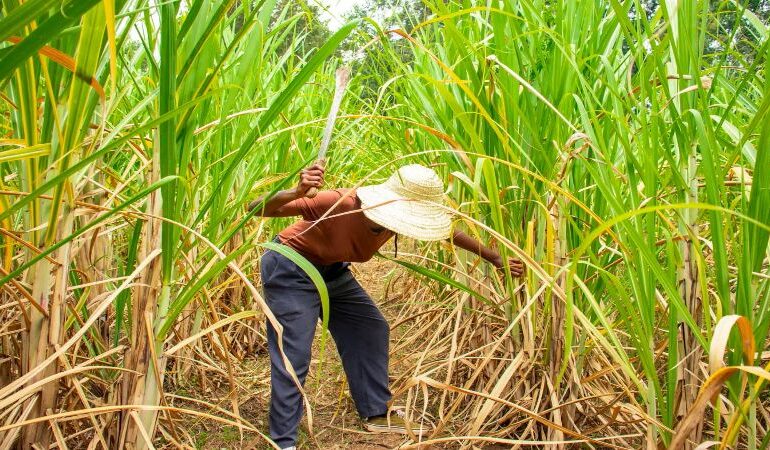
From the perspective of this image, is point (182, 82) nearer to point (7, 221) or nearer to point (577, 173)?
point (7, 221)

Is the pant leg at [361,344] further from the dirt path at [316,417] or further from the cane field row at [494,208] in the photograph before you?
the cane field row at [494,208]

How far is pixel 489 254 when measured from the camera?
1.52 meters

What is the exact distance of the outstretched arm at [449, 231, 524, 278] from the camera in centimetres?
144

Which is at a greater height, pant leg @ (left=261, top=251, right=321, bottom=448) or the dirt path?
pant leg @ (left=261, top=251, right=321, bottom=448)

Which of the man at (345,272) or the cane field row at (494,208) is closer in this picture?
the cane field row at (494,208)

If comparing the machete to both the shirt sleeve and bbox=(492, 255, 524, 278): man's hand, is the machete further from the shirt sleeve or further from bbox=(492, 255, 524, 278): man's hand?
the shirt sleeve

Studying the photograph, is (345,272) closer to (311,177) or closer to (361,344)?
(361,344)

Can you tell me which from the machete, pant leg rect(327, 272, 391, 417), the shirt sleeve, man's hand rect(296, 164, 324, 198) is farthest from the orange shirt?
the machete

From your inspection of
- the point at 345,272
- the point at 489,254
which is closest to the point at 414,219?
the point at 489,254

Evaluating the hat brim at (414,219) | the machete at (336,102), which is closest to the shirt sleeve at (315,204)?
the hat brim at (414,219)

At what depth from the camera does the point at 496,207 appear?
125 cm

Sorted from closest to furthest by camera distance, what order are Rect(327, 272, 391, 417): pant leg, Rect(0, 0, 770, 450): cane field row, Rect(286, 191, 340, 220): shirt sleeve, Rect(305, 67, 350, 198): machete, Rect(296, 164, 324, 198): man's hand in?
Rect(0, 0, 770, 450): cane field row → Rect(305, 67, 350, 198): machete → Rect(296, 164, 324, 198): man's hand → Rect(286, 191, 340, 220): shirt sleeve → Rect(327, 272, 391, 417): pant leg

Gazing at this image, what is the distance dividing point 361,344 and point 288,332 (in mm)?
333

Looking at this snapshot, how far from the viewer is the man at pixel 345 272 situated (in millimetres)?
1630
